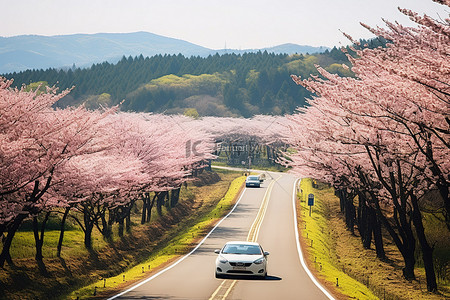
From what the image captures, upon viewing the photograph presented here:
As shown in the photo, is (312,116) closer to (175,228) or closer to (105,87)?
(175,228)

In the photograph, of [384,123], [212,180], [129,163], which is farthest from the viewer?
[212,180]

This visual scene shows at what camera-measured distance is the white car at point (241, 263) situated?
21.1m

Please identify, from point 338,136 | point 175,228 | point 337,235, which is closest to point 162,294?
point 338,136

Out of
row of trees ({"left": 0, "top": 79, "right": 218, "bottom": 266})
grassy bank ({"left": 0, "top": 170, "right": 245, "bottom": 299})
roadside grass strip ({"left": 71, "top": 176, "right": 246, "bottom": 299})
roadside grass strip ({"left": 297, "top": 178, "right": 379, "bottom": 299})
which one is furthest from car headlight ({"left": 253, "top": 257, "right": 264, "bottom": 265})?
row of trees ({"left": 0, "top": 79, "right": 218, "bottom": 266})

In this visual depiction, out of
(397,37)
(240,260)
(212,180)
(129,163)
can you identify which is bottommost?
(212,180)

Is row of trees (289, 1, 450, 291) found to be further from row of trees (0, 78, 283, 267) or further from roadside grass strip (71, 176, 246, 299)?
roadside grass strip (71, 176, 246, 299)

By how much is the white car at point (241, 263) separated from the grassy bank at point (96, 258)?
13.5 ft

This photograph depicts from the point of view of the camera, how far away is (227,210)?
5750 cm

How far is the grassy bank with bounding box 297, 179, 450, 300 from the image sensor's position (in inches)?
973

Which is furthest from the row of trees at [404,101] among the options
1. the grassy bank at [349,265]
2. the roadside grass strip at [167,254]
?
the roadside grass strip at [167,254]

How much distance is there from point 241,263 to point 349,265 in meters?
15.6

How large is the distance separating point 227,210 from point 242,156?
218 feet

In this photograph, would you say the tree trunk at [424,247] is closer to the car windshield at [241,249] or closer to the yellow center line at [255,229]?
the car windshield at [241,249]

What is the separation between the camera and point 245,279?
21625 mm
